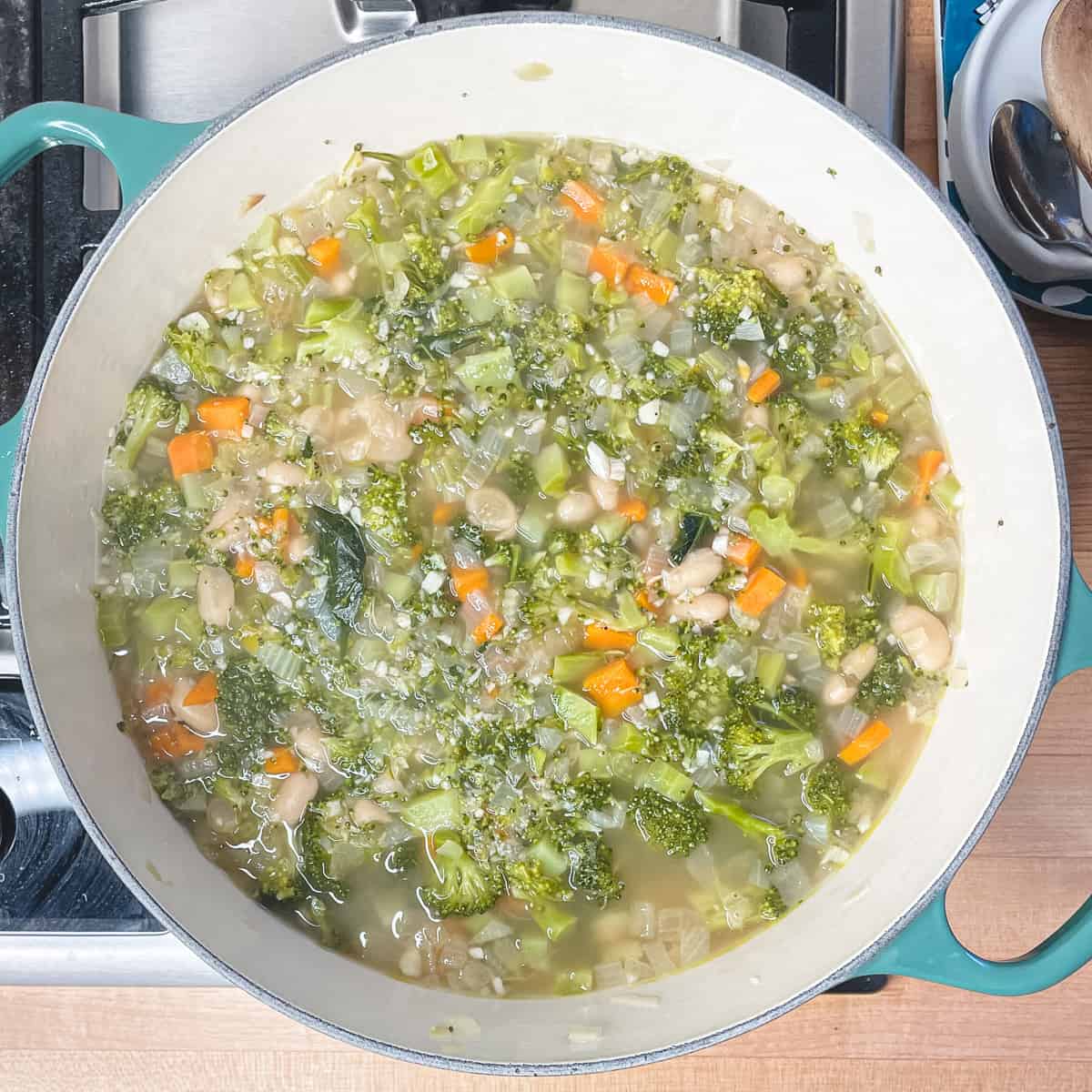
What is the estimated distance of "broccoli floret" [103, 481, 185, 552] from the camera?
2.19 meters

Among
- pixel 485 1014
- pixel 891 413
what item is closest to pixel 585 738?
pixel 485 1014

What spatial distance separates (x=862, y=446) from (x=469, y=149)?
109 cm

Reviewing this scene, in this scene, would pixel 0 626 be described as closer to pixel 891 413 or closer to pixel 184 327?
pixel 184 327

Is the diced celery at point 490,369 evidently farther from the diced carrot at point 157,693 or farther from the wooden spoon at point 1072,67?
the wooden spoon at point 1072,67

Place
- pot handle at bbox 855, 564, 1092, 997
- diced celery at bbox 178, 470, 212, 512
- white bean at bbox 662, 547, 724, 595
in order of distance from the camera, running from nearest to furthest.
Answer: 1. pot handle at bbox 855, 564, 1092, 997
2. white bean at bbox 662, 547, 724, 595
3. diced celery at bbox 178, 470, 212, 512

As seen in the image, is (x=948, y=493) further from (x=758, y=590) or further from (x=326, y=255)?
(x=326, y=255)

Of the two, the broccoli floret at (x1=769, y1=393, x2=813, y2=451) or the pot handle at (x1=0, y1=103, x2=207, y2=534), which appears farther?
the broccoli floret at (x1=769, y1=393, x2=813, y2=451)

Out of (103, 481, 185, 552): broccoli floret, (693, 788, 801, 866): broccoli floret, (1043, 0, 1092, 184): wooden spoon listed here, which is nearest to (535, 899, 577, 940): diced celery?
(693, 788, 801, 866): broccoli floret

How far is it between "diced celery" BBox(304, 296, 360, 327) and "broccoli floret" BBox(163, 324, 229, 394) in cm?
23

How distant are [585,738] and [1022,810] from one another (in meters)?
1.09

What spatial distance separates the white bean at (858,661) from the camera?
215 cm

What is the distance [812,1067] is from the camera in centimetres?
241

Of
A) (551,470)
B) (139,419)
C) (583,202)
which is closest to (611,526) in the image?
(551,470)

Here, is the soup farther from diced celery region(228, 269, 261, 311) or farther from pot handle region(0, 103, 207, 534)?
pot handle region(0, 103, 207, 534)
